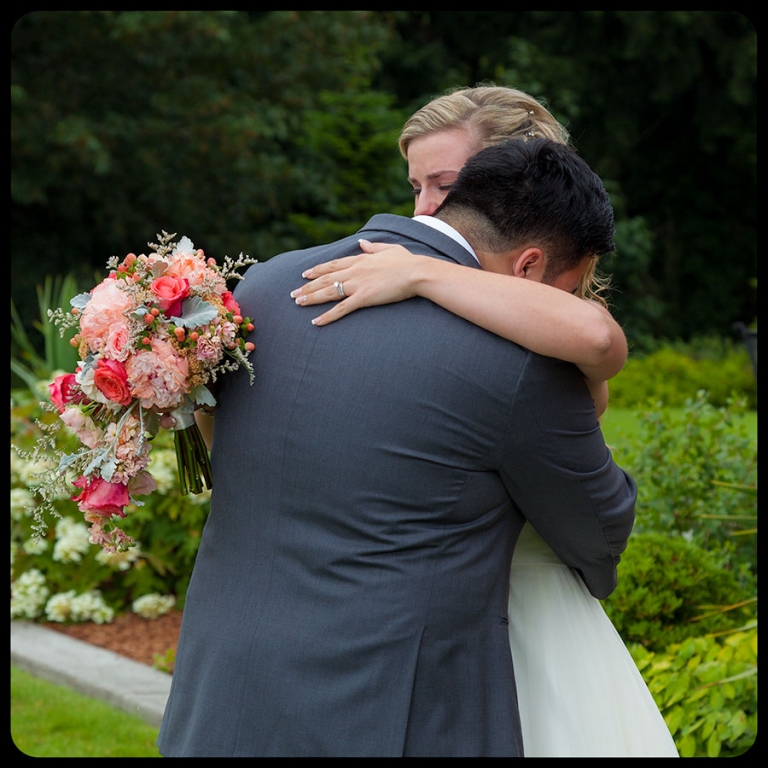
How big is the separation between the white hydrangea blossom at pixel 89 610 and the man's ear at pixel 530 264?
462 cm

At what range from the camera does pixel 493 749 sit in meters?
2.01

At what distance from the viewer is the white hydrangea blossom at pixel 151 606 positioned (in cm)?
602

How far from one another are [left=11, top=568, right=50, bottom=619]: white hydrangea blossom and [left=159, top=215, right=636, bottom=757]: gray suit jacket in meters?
4.31

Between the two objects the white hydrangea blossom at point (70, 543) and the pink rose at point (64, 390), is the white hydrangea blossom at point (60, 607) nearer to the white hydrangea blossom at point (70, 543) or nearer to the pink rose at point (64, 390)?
the white hydrangea blossom at point (70, 543)

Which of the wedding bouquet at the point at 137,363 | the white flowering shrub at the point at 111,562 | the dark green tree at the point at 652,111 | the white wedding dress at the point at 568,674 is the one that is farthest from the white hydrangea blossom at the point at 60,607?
the dark green tree at the point at 652,111

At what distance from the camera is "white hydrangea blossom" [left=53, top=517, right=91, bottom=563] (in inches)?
235

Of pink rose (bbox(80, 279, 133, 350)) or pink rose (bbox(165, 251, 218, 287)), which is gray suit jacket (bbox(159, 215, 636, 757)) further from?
pink rose (bbox(80, 279, 133, 350))

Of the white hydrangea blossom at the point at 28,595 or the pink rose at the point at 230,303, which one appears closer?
the pink rose at the point at 230,303

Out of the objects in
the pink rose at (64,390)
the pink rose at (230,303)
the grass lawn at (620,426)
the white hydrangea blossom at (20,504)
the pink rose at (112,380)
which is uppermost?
the pink rose at (230,303)

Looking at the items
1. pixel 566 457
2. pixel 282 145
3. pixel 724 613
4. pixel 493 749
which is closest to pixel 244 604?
pixel 493 749

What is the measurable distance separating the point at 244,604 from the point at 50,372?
18.9ft

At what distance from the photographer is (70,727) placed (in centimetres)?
461

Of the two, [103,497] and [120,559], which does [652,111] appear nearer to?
[120,559]
